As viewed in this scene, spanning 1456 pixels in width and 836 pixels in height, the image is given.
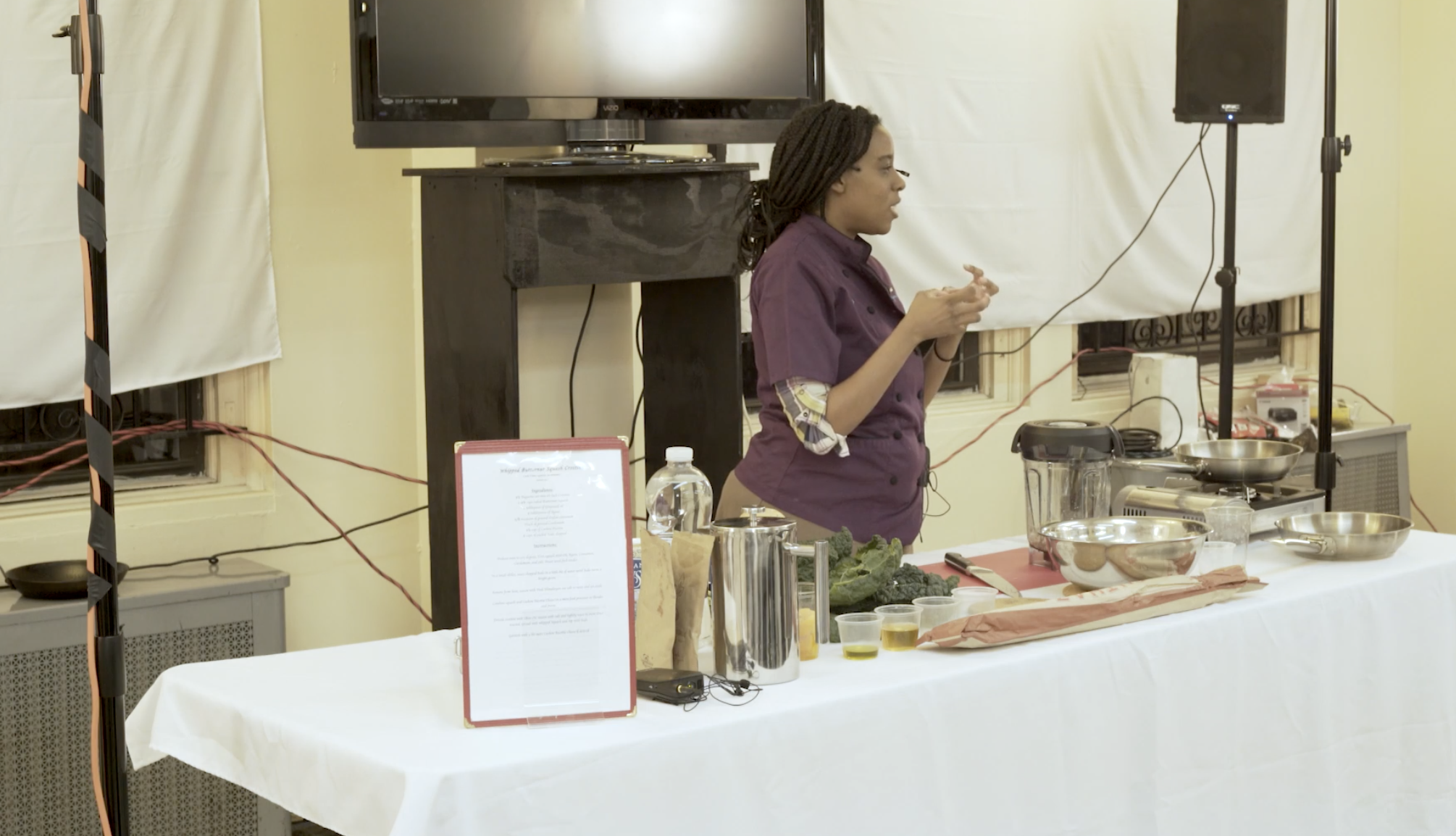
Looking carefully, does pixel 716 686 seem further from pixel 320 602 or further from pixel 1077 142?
pixel 1077 142

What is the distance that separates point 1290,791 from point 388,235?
Result: 2.41 meters

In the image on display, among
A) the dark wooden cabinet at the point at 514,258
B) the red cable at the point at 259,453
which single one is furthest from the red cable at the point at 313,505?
the dark wooden cabinet at the point at 514,258

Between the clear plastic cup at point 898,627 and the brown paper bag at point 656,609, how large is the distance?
31cm

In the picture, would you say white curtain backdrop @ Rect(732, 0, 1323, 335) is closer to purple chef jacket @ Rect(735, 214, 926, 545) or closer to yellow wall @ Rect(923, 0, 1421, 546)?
yellow wall @ Rect(923, 0, 1421, 546)

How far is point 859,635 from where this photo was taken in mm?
1993

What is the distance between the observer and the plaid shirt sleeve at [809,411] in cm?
268

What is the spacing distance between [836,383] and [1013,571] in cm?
47

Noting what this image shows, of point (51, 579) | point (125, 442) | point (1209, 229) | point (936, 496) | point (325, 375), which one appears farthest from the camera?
point (1209, 229)

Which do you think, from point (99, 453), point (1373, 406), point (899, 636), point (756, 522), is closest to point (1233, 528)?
point (899, 636)

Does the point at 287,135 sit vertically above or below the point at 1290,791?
above

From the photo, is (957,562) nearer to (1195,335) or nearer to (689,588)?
(689,588)

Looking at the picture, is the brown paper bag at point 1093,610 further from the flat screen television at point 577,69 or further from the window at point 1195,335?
the window at point 1195,335

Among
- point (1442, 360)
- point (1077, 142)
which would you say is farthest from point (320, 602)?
point (1442, 360)

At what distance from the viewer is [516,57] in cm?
320
